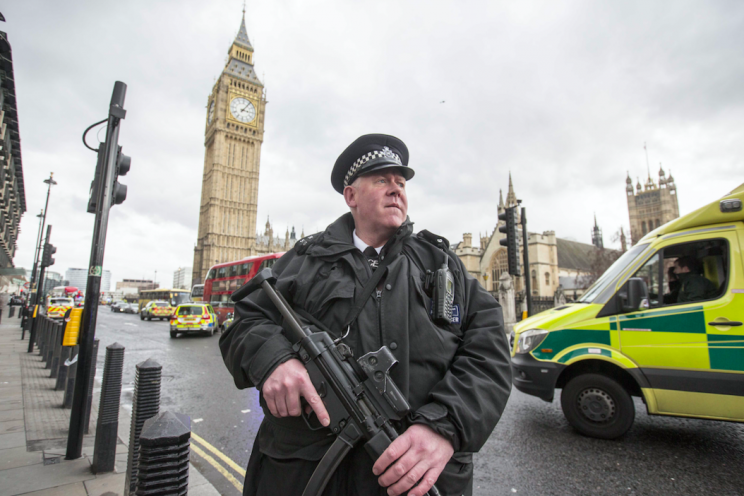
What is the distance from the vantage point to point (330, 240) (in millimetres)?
1780

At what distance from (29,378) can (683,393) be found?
10.7 m

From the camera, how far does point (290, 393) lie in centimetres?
133

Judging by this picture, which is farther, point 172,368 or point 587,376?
point 172,368

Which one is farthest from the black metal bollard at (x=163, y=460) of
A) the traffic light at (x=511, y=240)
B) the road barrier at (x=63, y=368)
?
the traffic light at (x=511, y=240)

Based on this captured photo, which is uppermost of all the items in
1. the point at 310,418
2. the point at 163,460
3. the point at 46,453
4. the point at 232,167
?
the point at 232,167

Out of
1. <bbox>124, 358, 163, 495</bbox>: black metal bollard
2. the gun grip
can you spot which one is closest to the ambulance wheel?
the gun grip

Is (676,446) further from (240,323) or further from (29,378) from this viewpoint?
(29,378)

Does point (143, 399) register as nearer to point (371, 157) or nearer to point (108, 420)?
point (108, 420)

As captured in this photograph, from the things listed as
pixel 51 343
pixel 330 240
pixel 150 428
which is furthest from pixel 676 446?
pixel 51 343

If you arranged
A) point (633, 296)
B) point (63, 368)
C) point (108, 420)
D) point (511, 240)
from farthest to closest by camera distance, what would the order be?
point (511, 240) → point (63, 368) → point (633, 296) → point (108, 420)

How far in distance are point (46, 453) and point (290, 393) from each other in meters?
4.19

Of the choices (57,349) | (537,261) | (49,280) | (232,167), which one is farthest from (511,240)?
(49,280)

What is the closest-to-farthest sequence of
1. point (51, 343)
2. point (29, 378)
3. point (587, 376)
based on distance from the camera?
point (587, 376) → point (29, 378) → point (51, 343)

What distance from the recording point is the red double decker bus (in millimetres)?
20141
